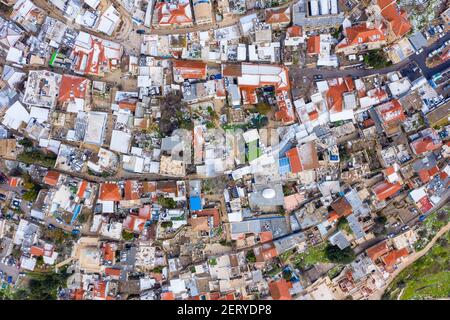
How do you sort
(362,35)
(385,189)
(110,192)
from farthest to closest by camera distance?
(385,189) < (110,192) < (362,35)

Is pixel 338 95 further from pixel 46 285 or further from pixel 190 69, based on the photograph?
pixel 46 285

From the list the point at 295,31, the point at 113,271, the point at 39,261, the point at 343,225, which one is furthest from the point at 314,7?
the point at 39,261

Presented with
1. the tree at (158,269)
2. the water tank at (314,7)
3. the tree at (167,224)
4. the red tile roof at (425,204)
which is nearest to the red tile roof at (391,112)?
the red tile roof at (425,204)

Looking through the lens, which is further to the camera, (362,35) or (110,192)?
(110,192)

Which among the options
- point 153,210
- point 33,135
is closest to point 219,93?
point 153,210

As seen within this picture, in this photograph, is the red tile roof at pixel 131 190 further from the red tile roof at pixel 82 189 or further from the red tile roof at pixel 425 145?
the red tile roof at pixel 425 145

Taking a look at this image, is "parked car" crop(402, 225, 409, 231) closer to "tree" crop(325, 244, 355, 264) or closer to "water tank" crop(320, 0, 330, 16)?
"tree" crop(325, 244, 355, 264)

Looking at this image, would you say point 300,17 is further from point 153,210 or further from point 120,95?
point 153,210
